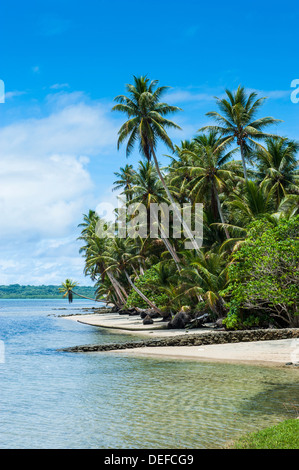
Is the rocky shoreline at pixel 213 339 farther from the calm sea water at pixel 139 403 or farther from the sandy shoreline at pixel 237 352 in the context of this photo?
the calm sea water at pixel 139 403

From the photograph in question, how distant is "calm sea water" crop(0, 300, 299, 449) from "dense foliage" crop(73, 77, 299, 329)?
694 centimetres

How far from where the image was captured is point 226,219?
36125 millimetres

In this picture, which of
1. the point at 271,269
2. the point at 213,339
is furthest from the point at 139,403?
the point at 271,269

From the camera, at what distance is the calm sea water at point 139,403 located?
8.41m

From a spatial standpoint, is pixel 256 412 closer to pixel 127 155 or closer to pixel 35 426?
pixel 35 426

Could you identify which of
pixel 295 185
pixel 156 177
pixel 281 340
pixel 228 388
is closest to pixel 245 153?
pixel 295 185

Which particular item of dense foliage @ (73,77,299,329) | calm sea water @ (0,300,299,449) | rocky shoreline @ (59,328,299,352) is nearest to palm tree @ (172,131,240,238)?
dense foliage @ (73,77,299,329)

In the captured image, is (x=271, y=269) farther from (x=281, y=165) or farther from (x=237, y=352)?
(x=281, y=165)

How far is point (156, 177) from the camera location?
3847cm

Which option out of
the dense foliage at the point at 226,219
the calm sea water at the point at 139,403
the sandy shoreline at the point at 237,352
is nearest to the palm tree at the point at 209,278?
the dense foliage at the point at 226,219

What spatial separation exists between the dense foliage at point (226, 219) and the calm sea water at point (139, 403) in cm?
694

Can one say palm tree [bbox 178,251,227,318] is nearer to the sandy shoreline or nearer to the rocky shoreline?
the rocky shoreline

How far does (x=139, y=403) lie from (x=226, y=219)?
26611mm
